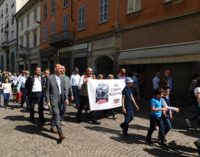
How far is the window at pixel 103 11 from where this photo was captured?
22359mm

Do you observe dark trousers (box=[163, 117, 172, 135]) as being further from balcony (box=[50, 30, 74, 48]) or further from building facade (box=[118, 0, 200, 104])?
balcony (box=[50, 30, 74, 48])

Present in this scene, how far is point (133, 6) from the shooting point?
1938 cm

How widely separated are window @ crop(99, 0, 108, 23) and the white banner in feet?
38.6

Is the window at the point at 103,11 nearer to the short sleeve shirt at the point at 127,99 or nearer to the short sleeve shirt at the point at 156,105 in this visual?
the short sleeve shirt at the point at 127,99

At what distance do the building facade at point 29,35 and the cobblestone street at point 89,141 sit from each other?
2903cm

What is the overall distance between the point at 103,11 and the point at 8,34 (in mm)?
36014

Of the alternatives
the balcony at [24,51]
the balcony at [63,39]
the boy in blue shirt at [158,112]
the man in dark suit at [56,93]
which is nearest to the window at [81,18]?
the balcony at [63,39]

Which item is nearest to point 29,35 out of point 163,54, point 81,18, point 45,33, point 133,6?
point 45,33

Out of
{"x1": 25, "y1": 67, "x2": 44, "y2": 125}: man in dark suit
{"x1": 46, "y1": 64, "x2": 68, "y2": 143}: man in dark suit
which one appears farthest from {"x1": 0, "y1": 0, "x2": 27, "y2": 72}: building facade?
{"x1": 46, "y1": 64, "x2": 68, "y2": 143}: man in dark suit

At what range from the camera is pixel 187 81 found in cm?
1596

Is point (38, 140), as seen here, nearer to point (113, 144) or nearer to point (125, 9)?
point (113, 144)

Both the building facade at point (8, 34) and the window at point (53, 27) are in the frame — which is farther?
the building facade at point (8, 34)

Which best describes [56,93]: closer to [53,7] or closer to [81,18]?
[81,18]

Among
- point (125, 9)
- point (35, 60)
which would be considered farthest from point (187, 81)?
point (35, 60)
